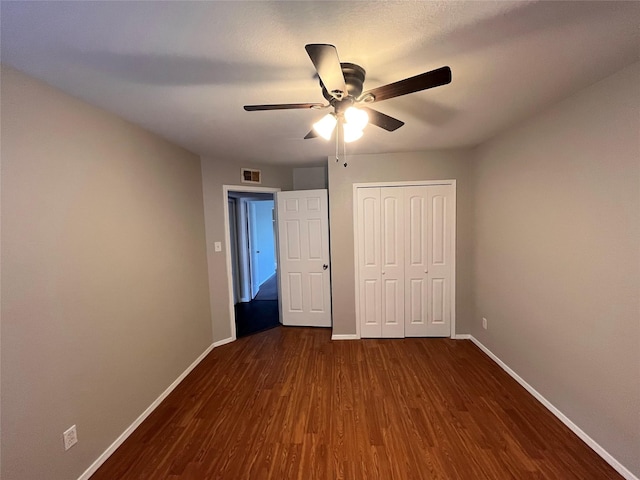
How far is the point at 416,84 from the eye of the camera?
3.81 feet

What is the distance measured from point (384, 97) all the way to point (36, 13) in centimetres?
143

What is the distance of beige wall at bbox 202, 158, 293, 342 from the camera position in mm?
3193

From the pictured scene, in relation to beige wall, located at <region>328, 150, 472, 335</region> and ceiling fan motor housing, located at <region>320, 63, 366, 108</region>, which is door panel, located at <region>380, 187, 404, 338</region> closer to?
beige wall, located at <region>328, 150, 472, 335</region>

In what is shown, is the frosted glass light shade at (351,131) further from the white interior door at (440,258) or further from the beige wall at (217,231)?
the beige wall at (217,231)

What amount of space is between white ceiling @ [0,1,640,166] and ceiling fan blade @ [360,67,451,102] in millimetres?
191

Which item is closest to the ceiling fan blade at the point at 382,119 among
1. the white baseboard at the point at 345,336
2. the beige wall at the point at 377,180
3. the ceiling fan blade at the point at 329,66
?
the ceiling fan blade at the point at 329,66

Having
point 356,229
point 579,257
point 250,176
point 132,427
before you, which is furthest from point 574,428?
point 250,176

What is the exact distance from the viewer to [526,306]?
2.28m

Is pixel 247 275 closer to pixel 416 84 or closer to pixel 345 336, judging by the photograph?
pixel 345 336

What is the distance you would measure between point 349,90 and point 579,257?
1.87m

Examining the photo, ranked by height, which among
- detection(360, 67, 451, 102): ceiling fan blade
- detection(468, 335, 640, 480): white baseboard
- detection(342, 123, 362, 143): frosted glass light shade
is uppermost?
detection(360, 67, 451, 102): ceiling fan blade

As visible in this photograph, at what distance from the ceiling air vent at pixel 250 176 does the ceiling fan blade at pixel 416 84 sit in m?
2.36

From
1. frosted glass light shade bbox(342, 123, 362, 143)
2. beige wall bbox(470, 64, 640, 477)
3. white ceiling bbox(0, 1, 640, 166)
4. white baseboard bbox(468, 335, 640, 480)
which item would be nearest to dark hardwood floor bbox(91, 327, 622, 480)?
white baseboard bbox(468, 335, 640, 480)

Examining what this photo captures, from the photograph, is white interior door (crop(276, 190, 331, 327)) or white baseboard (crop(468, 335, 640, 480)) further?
white interior door (crop(276, 190, 331, 327))
